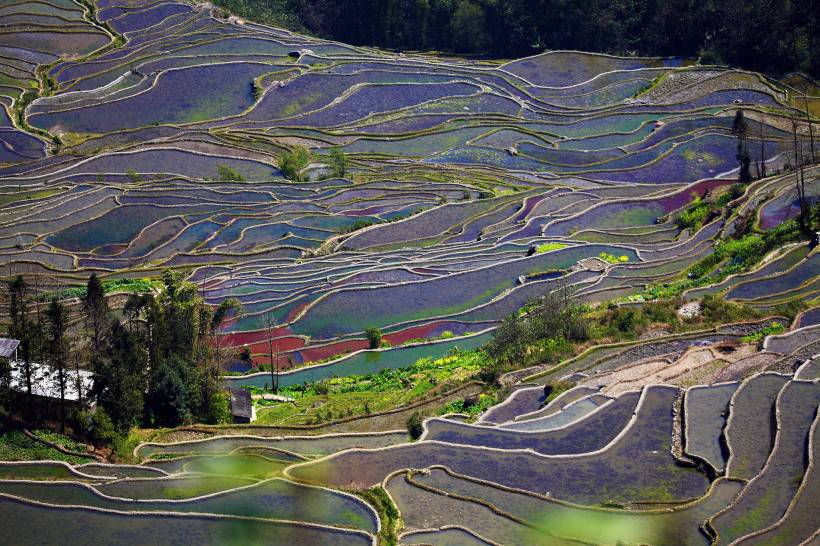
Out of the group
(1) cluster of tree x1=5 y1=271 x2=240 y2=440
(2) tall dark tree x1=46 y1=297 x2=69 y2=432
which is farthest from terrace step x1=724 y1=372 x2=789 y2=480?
(2) tall dark tree x1=46 y1=297 x2=69 y2=432

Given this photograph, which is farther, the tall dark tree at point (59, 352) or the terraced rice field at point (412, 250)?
the tall dark tree at point (59, 352)

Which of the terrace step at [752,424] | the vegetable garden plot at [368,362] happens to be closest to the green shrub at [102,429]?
the vegetable garden plot at [368,362]

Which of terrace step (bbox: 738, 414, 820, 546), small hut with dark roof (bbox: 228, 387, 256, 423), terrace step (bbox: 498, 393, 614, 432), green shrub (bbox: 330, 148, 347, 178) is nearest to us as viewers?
terrace step (bbox: 738, 414, 820, 546)

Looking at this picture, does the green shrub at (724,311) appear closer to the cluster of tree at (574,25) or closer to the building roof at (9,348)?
the building roof at (9,348)

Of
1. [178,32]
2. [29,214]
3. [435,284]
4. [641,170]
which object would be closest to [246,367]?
[435,284]

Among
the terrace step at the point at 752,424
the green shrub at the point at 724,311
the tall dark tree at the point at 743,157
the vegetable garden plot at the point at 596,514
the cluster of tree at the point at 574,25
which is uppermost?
the cluster of tree at the point at 574,25

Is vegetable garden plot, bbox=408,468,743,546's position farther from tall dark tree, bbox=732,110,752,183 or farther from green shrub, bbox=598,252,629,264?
tall dark tree, bbox=732,110,752,183

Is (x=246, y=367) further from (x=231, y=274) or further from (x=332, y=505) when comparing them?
(x=332, y=505)

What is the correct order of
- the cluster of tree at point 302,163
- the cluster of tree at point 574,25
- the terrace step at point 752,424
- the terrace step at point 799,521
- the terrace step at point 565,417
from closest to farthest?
the terrace step at point 799,521 → the terrace step at point 752,424 → the terrace step at point 565,417 → the cluster of tree at point 302,163 → the cluster of tree at point 574,25
